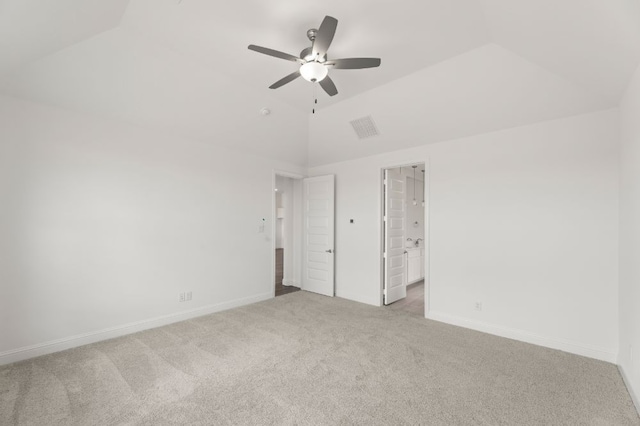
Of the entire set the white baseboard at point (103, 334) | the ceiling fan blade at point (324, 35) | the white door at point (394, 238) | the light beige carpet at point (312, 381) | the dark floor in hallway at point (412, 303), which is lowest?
the dark floor in hallway at point (412, 303)

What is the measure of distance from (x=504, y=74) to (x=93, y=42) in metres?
4.11

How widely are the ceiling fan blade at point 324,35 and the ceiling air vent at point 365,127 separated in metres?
1.99

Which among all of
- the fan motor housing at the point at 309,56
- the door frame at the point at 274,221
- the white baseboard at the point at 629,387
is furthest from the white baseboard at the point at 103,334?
the white baseboard at the point at 629,387

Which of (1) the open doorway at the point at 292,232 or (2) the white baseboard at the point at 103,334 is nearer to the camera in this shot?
(2) the white baseboard at the point at 103,334

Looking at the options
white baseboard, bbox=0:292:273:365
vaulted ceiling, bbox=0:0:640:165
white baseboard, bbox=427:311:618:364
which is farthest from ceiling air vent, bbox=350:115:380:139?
white baseboard, bbox=0:292:273:365

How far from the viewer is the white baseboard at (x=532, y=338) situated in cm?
295

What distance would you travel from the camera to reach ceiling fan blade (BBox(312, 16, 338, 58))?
6.35 ft

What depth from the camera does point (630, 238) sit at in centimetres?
242

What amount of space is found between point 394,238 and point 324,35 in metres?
3.78

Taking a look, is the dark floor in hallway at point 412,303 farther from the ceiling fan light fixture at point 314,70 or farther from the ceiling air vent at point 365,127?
the ceiling fan light fixture at point 314,70

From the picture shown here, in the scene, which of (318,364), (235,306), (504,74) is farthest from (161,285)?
(504,74)

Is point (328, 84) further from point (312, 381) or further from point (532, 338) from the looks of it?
point (532, 338)

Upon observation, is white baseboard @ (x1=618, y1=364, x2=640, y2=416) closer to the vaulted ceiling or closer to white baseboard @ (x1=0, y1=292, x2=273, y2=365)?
the vaulted ceiling

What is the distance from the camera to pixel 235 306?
4.69m
